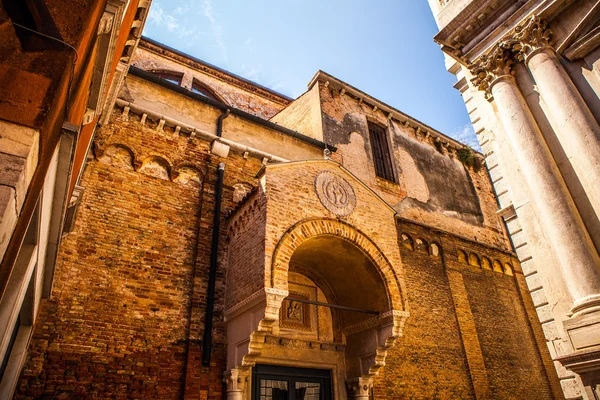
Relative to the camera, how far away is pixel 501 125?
684 centimetres

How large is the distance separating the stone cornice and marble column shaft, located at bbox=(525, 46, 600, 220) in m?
0.18

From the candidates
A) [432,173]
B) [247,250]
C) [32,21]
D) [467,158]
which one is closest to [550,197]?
[247,250]

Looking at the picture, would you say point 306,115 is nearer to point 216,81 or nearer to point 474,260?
point 216,81

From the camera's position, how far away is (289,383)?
8.41m

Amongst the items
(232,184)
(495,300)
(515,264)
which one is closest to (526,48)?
(232,184)

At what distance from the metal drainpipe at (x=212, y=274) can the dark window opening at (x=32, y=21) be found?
6.04 metres

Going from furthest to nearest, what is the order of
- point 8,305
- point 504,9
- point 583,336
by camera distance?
point 504,9, point 583,336, point 8,305

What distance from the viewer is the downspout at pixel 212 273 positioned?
25.2ft

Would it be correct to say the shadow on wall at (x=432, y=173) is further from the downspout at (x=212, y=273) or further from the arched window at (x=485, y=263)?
the downspout at (x=212, y=273)

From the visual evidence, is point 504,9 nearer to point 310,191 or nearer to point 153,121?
point 310,191

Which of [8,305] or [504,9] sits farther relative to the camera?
[504,9]

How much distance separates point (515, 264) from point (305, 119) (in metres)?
9.64

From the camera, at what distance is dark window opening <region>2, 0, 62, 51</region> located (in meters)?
2.94

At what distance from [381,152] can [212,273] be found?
8.75m
